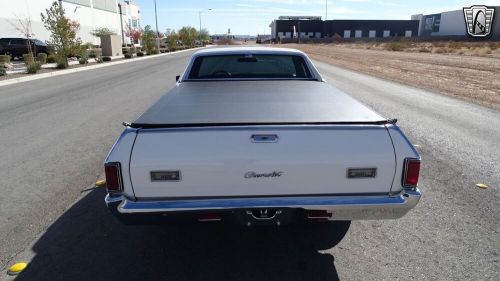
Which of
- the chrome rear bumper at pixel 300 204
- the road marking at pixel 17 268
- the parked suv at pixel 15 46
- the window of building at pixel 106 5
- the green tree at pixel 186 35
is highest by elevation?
the window of building at pixel 106 5

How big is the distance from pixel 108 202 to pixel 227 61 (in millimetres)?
3341

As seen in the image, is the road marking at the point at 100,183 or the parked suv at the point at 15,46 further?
the parked suv at the point at 15,46

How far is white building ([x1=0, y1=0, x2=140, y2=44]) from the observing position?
42.4 metres

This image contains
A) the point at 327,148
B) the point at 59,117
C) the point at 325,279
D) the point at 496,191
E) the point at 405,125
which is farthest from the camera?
the point at 59,117

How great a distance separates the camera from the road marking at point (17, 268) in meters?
3.03

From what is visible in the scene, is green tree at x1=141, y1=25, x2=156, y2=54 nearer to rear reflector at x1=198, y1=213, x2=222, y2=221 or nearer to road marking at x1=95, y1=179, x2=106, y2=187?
road marking at x1=95, y1=179, x2=106, y2=187

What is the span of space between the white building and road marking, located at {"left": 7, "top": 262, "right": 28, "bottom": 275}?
152 ft

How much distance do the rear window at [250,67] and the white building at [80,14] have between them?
44644mm

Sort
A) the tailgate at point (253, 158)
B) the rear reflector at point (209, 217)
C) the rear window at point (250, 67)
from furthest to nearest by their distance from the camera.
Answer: the rear window at point (250, 67)
the rear reflector at point (209, 217)
the tailgate at point (253, 158)

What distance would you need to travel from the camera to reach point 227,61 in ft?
18.3

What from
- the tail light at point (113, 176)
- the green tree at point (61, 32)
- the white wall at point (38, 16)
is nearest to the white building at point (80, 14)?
the white wall at point (38, 16)

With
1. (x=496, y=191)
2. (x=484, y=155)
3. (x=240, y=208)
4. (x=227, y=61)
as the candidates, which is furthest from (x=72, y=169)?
(x=484, y=155)

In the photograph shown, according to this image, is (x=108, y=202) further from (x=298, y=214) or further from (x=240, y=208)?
(x=298, y=214)

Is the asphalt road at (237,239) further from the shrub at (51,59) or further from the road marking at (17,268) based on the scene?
the shrub at (51,59)
